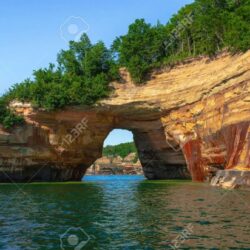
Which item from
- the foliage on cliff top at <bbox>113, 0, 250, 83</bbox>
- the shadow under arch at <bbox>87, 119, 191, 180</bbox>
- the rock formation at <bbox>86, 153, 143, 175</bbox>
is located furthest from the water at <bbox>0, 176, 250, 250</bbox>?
the rock formation at <bbox>86, 153, 143, 175</bbox>

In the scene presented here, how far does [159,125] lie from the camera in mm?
54438

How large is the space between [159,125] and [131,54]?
33.1 ft

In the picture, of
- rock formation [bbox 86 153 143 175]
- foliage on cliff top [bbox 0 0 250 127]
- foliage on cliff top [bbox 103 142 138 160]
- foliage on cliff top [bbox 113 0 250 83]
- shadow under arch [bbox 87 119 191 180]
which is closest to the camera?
foliage on cliff top [bbox 113 0 250 83]

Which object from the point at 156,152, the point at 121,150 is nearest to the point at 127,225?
the point at 156,152

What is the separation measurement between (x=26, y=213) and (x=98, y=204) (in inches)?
→ 205

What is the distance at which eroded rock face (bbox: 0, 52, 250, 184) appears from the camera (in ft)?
131

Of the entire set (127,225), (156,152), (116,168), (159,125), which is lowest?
(127,225)

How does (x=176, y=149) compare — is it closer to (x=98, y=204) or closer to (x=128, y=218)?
(x=98, y=204)

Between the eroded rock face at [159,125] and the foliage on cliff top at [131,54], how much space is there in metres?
1.67

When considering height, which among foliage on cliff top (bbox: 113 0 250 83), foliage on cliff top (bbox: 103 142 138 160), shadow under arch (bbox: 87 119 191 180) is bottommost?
shadow under arch (bbox: 87 119 191 180)

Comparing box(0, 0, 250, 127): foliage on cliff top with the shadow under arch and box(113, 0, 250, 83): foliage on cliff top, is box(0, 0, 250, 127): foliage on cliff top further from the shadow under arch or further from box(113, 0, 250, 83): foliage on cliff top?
the shadow under arch

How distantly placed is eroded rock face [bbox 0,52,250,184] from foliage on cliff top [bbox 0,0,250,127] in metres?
1.67

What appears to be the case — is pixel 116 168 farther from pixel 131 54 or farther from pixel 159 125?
pixel 131 54

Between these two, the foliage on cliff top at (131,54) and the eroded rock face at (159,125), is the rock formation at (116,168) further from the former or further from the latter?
the foliage on cliff top at (131,54)
